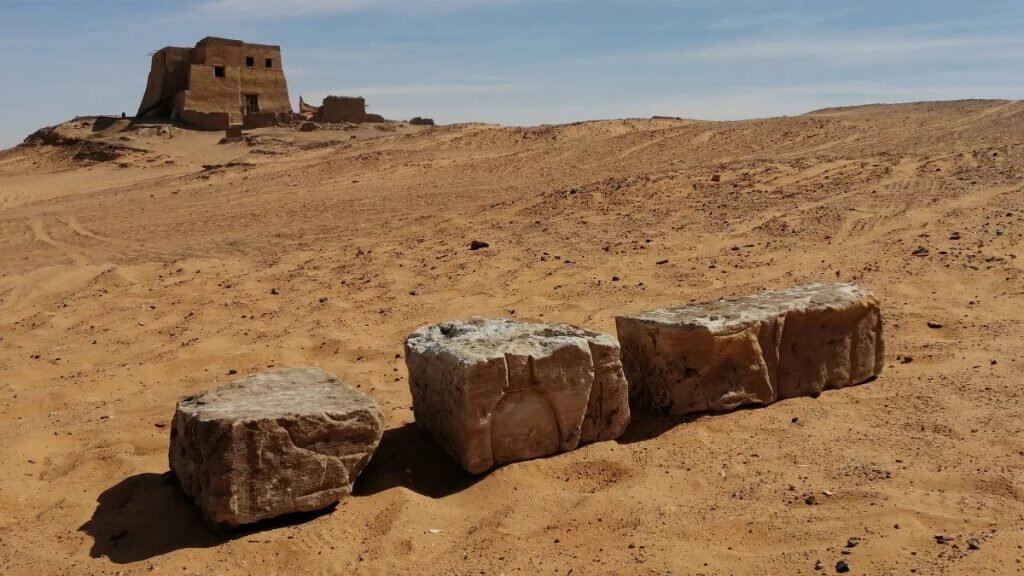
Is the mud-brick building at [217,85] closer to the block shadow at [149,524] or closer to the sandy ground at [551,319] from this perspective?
the sandy ground at [551,319]

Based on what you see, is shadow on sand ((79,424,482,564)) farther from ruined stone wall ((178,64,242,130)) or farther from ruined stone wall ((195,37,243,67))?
ruined stone wall ((195,37,243,67))

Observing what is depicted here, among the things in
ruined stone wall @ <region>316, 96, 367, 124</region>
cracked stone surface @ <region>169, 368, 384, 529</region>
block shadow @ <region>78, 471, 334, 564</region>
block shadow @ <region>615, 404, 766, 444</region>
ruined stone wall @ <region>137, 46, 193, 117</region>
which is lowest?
block shadow @ <region>78, 471, 334, 564</region>

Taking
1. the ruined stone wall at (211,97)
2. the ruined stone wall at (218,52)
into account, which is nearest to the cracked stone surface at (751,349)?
the ruined stone wall at (211,97)

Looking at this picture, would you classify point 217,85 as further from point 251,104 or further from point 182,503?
point 182,503

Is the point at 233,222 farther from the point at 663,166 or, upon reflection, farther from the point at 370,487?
the point at 370,487

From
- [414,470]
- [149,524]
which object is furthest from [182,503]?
[414,470]

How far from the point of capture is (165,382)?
5168mm

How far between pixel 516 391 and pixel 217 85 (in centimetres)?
2567

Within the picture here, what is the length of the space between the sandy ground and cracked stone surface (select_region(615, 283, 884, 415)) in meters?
0.13

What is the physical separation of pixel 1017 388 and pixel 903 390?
1.79 feet

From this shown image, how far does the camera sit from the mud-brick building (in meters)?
26.1

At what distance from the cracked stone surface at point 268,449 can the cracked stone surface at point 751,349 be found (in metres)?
1.43

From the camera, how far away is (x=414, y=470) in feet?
12.8

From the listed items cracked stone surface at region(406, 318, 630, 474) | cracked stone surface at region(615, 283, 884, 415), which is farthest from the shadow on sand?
cracked stone surface at region(615, 283, 884, 415)
